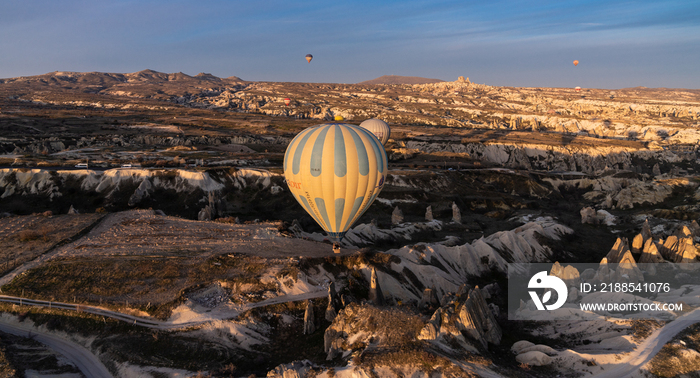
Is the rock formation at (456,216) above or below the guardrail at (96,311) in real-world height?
below

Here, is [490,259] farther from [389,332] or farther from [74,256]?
[74,256]

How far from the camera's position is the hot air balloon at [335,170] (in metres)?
32.3

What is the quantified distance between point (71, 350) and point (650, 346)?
36642 millimetres

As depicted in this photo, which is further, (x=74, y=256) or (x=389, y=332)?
(x=74, y=256)

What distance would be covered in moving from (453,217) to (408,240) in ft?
50.6

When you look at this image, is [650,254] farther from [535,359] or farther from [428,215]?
[535,359]

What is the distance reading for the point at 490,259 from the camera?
4644cm

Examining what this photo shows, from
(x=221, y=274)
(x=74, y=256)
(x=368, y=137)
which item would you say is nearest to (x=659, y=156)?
(x=368, y=137)

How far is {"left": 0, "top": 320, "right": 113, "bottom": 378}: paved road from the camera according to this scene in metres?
23.2

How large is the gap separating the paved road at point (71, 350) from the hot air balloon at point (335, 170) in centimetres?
1858

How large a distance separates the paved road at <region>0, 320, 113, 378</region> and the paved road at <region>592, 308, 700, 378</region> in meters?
29.2

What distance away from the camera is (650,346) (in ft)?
80.2

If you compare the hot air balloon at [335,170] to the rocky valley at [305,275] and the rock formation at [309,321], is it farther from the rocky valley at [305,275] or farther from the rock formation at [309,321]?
the rock formation at [309,321]

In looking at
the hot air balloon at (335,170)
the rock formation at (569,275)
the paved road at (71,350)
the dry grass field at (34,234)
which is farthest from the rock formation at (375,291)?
the dry grass field at (34,234)
